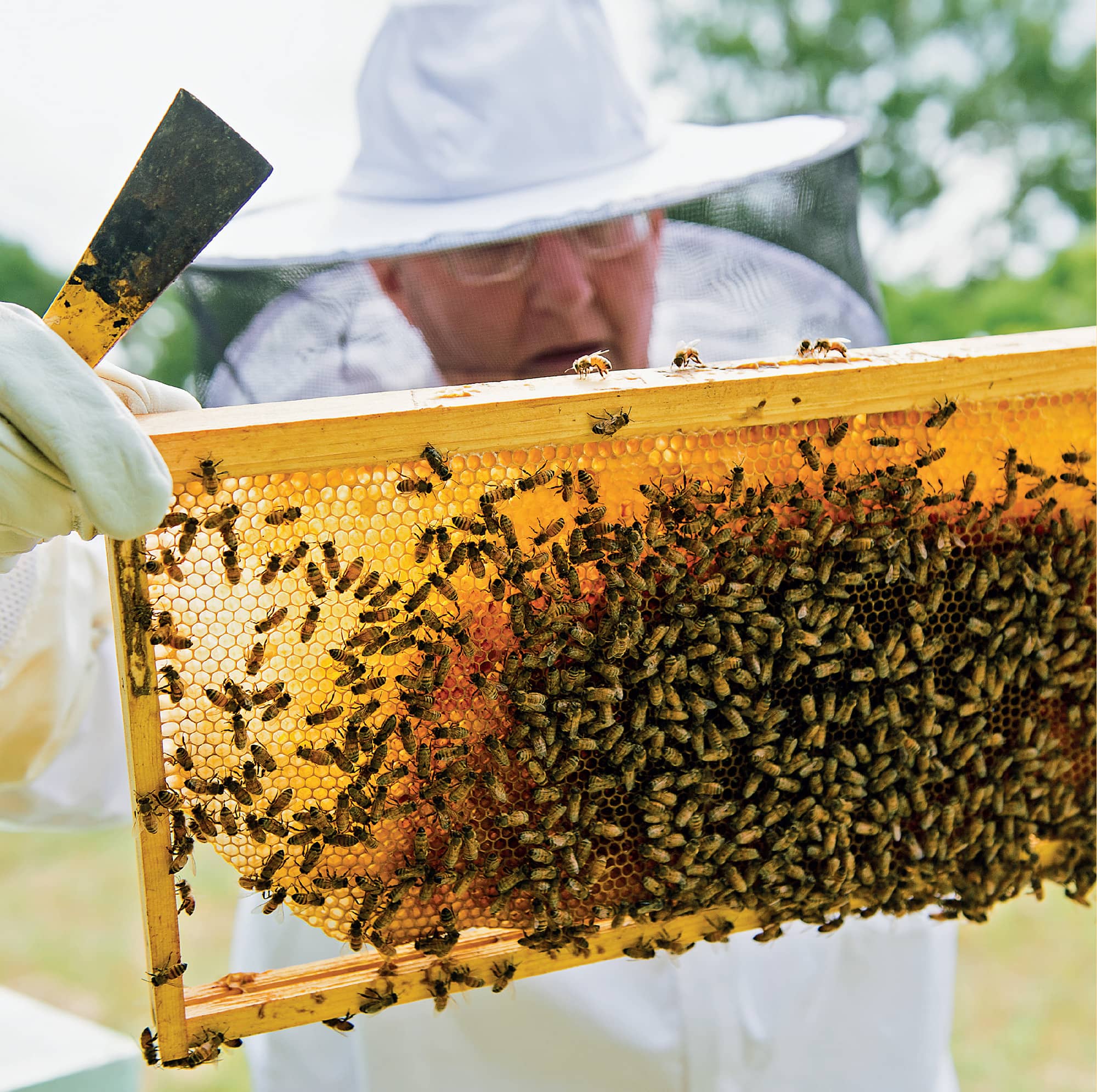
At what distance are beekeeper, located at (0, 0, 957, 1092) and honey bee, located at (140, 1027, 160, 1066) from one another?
87 cm

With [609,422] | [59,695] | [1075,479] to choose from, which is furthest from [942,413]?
[59,695]

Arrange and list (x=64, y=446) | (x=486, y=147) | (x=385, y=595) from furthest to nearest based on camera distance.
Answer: (x=486, y=147) < (x=385, y=595) < (x=64, y=446)

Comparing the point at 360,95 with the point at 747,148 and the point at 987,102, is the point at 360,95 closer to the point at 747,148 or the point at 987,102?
the point at 747,148

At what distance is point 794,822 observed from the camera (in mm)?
1643

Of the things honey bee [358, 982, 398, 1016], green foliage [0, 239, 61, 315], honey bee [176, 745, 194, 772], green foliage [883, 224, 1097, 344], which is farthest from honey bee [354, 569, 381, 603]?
green foliage [883, 224, 1097, 344]

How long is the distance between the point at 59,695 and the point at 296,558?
115 cm

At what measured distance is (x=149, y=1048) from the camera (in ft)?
4.74

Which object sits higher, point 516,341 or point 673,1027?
point 516,341

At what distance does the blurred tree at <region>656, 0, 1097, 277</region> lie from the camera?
1005cm

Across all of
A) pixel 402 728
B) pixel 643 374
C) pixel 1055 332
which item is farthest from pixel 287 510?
pixel 1055 332

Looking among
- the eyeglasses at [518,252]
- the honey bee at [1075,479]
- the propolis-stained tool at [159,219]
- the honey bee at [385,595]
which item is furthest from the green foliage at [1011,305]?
the propolis-stained tool at [159,219]

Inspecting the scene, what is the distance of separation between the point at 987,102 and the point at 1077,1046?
1014 centimetres

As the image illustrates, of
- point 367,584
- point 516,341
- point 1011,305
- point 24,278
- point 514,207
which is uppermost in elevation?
Result: point 24,278

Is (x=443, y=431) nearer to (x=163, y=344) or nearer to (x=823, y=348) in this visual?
(x=823, y=348)
